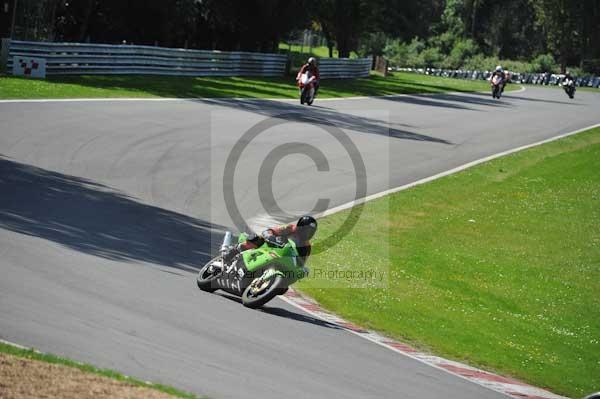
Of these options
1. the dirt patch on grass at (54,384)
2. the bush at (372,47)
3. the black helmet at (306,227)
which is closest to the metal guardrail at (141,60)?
the black helmet at (306,227)

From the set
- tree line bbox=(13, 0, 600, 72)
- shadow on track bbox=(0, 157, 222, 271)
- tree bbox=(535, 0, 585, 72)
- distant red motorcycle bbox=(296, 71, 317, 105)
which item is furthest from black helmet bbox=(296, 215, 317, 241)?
tree bbox=(535, 0, 585, 72)

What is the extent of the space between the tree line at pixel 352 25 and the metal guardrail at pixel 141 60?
3.07 meters

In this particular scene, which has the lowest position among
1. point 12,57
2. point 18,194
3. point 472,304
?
point 472,304

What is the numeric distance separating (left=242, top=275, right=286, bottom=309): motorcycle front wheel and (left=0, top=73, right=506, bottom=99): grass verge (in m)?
15.7

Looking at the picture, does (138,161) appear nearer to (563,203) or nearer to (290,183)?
(290,183)

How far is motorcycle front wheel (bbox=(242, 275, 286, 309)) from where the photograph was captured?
1088cm

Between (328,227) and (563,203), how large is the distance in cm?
834

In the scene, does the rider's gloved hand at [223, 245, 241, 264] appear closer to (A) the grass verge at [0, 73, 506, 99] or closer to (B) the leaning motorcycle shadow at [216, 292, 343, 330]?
(B) the leaning motorcycle shadow at [216, 292, 343, 330]

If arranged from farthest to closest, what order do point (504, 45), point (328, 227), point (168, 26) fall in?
point (504, 45) → point (168, 26) → point (328, 227)

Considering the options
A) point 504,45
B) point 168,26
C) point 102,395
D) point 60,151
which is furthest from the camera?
point 504,45

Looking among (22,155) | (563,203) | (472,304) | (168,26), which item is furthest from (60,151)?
(168,26)

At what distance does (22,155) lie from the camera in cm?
1802

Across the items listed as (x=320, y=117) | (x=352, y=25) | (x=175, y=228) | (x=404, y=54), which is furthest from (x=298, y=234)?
(x=404, y=54)

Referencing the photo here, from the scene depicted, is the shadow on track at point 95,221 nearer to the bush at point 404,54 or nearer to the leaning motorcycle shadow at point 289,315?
the leaning motorcycle shadow at point 289,315
